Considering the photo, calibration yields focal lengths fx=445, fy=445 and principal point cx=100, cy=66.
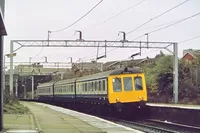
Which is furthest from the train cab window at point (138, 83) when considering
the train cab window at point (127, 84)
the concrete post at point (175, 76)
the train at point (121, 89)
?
the concrete post at point (175, 76)

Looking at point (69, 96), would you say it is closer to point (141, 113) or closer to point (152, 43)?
point (152, 43)

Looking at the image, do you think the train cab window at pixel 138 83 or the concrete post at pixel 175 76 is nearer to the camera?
the train cab window at pixel 138 83

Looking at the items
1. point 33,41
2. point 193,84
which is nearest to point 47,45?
point 33,41

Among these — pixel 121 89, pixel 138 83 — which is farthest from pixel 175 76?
pixel 121 89

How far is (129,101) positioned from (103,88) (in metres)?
1.91

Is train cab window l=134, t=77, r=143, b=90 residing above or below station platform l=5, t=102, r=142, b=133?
above

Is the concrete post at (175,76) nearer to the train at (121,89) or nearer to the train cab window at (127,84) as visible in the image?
the train at (121,89)

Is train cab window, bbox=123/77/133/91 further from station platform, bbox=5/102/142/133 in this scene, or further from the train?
station platform, bbox=5/102/142/133

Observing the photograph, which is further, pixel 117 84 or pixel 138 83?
pixel 138 83

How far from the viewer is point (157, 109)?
27203mm

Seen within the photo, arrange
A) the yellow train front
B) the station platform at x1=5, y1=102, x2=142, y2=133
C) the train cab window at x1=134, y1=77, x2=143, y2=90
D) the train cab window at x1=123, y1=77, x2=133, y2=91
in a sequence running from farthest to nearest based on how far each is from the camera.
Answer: the train cab window at x1=134, y1=77, x2=143, y2=90 < the train cab window at x1=123, y1=77, x2=133, y2=91 < the yellow train front < the station platform at x1=5, y1=102, x2=142, y2=133

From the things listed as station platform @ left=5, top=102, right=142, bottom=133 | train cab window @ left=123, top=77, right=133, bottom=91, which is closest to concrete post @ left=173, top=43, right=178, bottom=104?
train cab window @ left=123, top=77, right=133, bottom=91

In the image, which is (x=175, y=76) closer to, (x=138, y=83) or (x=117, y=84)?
(x=138, y=83)

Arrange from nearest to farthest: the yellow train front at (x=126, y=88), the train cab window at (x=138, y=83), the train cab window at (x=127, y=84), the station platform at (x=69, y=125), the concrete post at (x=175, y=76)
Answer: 1. the station platform at (x=69, y=125)
2. the yellow train front at (x=126, y=88)
3. the train cab window at (x=127, y=84)
4. the train cab window at (x=138, y=83)
5. the concrete post at (x=175, y=76)
